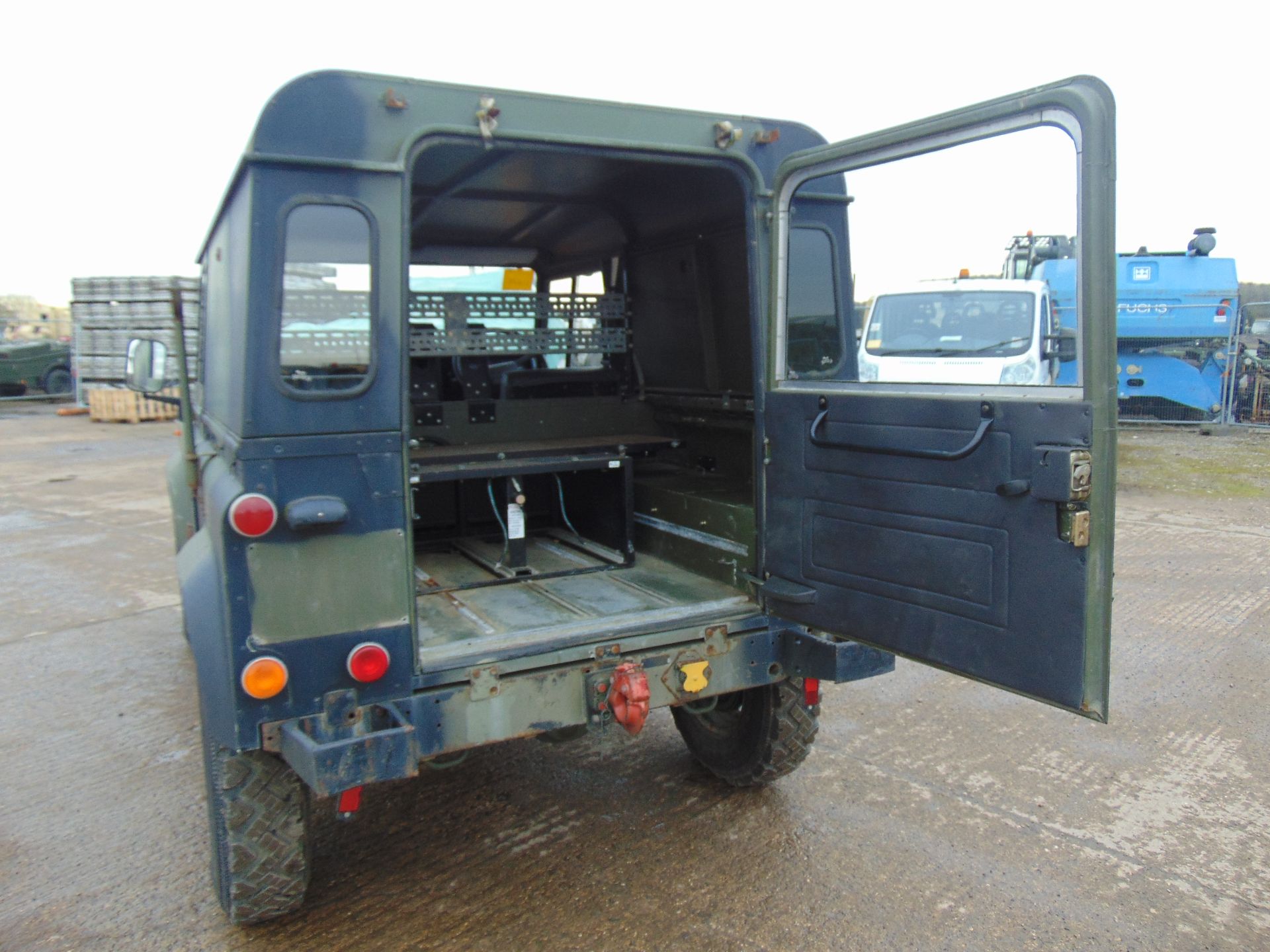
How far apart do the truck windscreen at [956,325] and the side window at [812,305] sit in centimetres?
644

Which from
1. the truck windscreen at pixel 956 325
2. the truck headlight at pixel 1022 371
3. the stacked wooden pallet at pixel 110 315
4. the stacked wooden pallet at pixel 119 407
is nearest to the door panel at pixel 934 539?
the truck headlight at pixel 1022 371

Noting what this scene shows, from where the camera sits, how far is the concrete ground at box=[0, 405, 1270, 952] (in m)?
2.94

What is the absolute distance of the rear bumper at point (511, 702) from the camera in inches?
100

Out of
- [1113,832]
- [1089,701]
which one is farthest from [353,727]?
[1113,832]

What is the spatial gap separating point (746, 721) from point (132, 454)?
13.1 m

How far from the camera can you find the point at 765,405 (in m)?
3.23

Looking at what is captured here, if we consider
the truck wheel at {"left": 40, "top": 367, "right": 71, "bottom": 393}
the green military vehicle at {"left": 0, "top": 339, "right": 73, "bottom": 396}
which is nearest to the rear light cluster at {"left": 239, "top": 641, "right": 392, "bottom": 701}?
the green military vehicle at {"left": 0, "top": 339, "right": 73, "bottom": 396}

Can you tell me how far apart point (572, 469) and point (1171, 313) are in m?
13.5

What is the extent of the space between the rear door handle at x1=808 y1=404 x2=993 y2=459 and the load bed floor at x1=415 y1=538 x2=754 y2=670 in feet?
2.25

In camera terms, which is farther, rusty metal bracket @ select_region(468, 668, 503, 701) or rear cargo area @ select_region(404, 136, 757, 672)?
rear cargo area @ select_region(404, 136, 757, 672)

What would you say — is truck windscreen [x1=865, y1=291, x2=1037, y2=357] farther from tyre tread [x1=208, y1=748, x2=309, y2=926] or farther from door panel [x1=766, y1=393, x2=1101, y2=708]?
tyre tread [x1=208, y1=748, x2=309, y2=926]

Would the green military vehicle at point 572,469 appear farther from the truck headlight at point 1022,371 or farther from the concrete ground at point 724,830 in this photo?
the truck headlight at point 1022,371

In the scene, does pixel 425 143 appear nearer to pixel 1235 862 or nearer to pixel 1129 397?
pixel 1235 862

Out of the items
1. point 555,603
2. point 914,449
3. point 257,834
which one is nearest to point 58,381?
point 555,603
